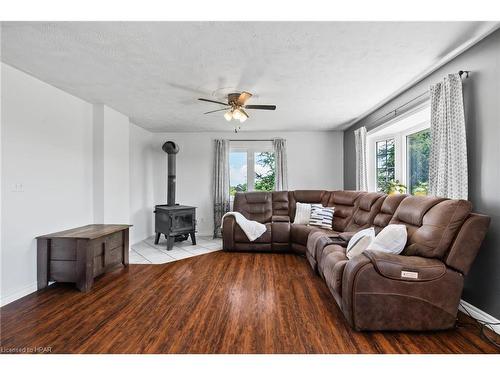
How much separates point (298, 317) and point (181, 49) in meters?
2.48

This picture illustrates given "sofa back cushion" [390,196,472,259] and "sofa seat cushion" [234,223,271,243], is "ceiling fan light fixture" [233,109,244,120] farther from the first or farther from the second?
"sofa back cushion" [390,196,472,259]

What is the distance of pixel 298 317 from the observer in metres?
2.15

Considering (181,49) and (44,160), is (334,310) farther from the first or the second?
(44,160)

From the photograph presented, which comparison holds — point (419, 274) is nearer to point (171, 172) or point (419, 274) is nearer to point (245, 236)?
point (245, 236)

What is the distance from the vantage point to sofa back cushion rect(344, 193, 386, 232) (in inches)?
129

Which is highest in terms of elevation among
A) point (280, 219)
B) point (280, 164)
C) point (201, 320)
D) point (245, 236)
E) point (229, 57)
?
point (229, 57)

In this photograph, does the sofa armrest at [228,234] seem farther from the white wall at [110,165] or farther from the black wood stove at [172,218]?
the white wall at [110,165]

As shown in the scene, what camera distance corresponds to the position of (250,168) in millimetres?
5848

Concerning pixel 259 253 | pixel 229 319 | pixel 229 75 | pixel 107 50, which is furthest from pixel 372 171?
A: pixel 107 50

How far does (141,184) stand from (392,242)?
4609mm

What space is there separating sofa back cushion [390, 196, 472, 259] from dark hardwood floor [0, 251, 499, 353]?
62 cm

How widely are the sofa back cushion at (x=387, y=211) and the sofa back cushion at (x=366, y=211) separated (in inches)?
4.6

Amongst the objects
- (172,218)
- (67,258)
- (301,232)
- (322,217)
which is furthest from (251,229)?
(67,258)

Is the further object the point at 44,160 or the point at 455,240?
the point at 44,160
